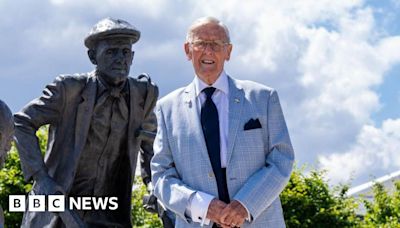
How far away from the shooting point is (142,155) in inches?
349

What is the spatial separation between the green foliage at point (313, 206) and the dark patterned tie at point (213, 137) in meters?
14.2

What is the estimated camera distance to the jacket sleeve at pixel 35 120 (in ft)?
26.8

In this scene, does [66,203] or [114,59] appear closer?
[66,203]

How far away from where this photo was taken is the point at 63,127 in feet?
27.6

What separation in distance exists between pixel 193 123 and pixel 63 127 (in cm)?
218

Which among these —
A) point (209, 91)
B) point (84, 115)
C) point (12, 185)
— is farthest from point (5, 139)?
point (12, 185)

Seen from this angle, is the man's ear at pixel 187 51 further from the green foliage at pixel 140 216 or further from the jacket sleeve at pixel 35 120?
the green foliage at pixel 140 216

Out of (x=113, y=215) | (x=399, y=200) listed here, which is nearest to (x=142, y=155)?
(x=113, y=215)

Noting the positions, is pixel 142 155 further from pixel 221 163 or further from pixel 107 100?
pixel 221 163

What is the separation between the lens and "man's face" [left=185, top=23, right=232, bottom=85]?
6496 mm

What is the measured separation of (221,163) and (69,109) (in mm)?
2380

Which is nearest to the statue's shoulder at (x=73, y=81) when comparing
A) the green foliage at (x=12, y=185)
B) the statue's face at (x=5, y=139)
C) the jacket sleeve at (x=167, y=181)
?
the jacket sleeve at (x=167, y=181)

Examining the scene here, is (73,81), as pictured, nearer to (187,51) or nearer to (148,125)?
(148,125)

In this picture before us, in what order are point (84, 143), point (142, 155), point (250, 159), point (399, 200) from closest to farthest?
point (250, 159), point (84, 143), point (142, 155), point (399, 200)
